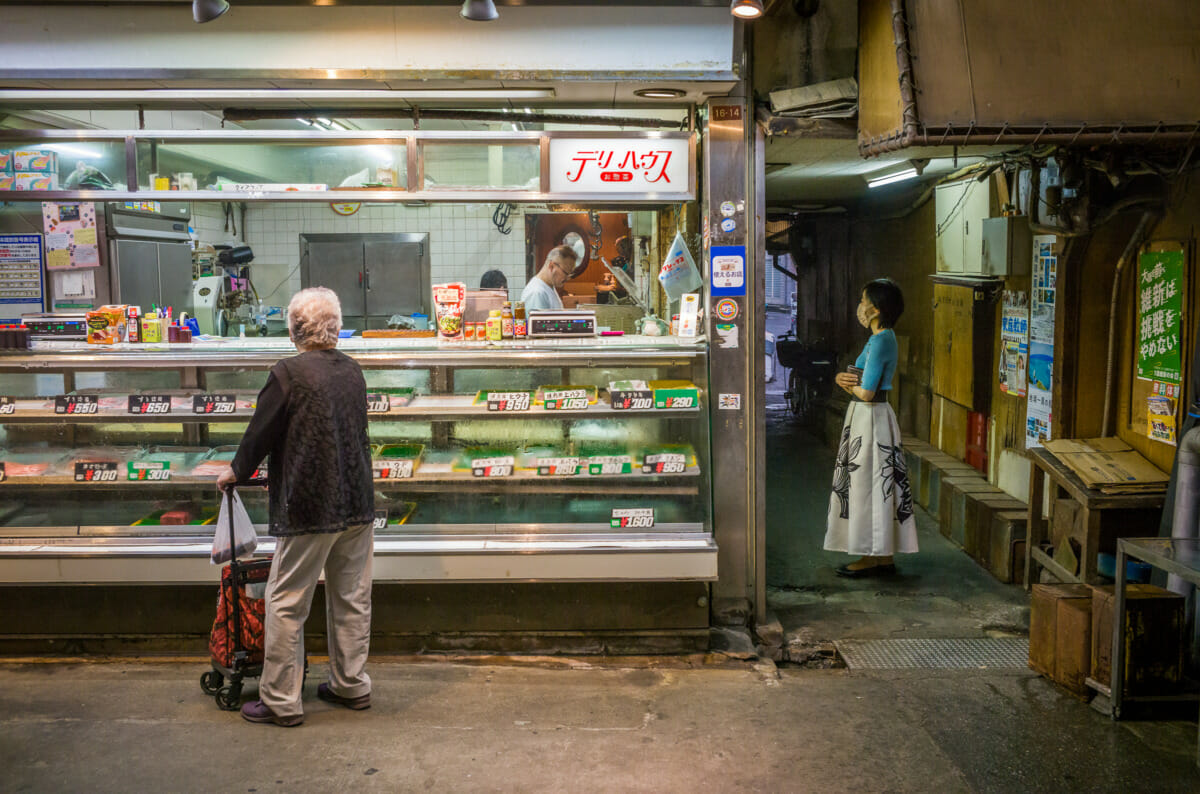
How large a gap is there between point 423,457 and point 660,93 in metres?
2.45

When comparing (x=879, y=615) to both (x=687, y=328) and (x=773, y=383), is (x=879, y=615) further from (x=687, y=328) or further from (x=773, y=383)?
(x=773, y=383)

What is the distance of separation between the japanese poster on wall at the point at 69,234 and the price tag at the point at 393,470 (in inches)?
108

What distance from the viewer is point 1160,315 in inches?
212

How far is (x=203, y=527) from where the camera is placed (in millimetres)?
5180

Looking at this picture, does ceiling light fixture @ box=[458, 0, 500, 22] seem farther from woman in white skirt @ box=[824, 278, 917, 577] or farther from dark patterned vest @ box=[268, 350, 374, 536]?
woman in white skirt @ box=[824, 278, 917, 577]

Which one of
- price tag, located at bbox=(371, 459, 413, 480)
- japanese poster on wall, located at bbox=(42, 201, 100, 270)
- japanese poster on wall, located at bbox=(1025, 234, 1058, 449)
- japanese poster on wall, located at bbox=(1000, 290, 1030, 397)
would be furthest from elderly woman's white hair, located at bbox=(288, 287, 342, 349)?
japanese poster on wall, located at bbox=(1000, 290, 1030, 397)

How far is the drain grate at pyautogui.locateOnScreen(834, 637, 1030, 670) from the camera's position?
16.8 feet

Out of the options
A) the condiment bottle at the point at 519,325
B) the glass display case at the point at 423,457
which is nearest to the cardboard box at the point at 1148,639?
the glass display case at the point at 423,457

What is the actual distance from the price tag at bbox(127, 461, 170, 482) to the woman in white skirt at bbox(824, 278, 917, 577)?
4.22 metres

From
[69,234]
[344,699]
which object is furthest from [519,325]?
[69,234]

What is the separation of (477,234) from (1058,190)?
Result: 666 cm

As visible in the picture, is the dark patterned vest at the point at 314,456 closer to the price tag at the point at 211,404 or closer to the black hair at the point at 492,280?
the price tag at the point at 211,404

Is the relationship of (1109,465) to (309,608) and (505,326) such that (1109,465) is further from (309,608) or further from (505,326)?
(309,608)

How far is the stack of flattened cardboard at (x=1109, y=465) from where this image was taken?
535cm
